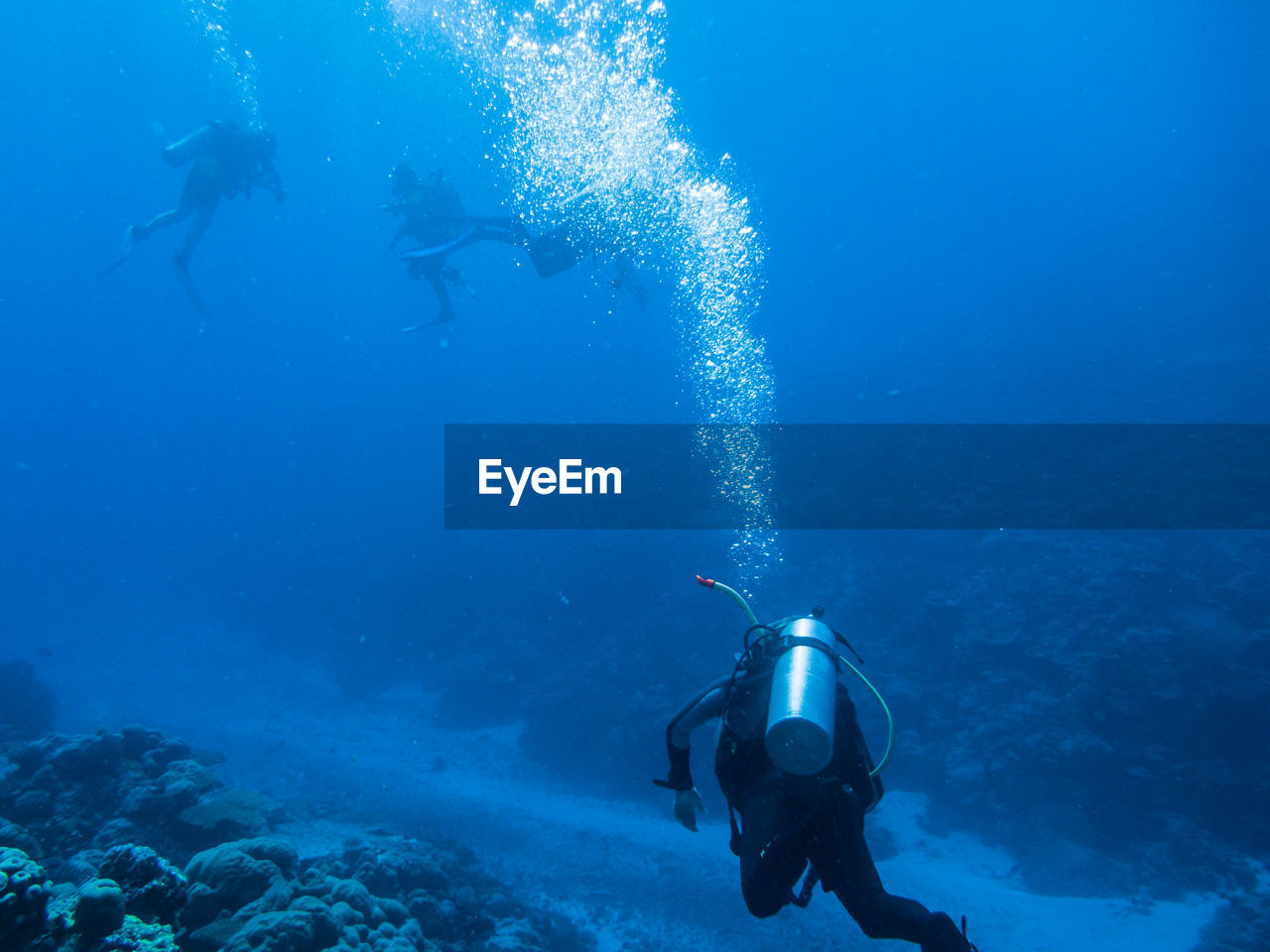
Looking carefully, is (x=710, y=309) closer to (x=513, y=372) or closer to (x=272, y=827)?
(x=513, y=372)

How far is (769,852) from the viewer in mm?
2926

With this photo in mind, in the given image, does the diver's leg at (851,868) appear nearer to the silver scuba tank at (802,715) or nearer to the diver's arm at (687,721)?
the silver scuba tank at (802,715)

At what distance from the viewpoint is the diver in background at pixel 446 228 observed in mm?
13398

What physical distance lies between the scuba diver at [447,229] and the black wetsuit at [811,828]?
1230 cm

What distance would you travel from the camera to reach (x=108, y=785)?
828cm

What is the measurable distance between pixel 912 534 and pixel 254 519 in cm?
5901

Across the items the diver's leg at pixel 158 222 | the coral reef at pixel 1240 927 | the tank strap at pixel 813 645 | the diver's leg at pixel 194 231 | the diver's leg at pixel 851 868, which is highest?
the diver's leg at pixel 194 231

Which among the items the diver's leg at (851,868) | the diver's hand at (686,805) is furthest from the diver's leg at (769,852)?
the diver's hand at (686,805)

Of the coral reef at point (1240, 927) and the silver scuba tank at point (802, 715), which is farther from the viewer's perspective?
the coral reef at point (1240, 927)

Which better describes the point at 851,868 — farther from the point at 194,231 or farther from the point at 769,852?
the point at 194,231

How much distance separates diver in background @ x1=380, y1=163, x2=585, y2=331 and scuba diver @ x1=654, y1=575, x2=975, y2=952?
39.6ft

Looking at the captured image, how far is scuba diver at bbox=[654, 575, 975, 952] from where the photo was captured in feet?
9.29

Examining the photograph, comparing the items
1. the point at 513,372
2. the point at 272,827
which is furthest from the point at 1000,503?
the point at 513,372
